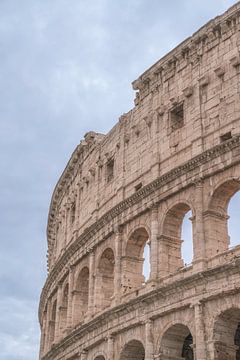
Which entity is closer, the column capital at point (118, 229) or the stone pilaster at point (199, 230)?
the stone pilaster at point (199, 230)

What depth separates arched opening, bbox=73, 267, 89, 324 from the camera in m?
31.4

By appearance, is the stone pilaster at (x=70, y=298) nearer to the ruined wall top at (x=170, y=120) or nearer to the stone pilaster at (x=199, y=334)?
the ruined wall top at (x=170, y=120)

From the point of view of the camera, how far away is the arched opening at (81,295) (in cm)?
3138

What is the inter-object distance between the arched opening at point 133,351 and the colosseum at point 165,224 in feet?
0.18

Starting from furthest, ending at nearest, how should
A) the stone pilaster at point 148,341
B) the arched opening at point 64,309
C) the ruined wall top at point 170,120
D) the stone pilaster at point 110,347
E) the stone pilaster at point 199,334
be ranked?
the arched opening at point 64,309 → the stone pilaster at point 110,347 → the ruined wall top at point 170,120 → the stone pilaster at point 148,341 → the stone pilaster at point 199,334

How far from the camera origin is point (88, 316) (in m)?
28.9

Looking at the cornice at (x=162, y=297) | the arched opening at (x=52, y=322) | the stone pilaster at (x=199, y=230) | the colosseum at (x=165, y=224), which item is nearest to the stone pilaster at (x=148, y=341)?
the colosseum at (x=165, y=224)

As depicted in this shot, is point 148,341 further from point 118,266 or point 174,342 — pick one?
point 118,266

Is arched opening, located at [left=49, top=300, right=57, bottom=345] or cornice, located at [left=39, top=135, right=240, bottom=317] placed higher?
cornice, located at [left=39, top=135, right=240, bottom=317]

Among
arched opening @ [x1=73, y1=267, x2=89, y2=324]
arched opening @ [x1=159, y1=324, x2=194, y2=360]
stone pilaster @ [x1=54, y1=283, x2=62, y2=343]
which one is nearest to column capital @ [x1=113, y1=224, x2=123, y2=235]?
arched opening @ [x1=73, y1=267, x2=89, y2=324]

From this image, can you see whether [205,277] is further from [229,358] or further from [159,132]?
[159,132]

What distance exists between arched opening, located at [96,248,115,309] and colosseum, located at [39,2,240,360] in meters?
0.05

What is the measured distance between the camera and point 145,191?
89.2ft

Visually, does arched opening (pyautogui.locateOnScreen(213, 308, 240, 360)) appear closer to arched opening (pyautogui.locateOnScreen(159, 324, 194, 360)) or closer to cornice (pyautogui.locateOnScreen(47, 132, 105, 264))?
arched opening (pyautogui.locateOnScreen(159, 324, 194, 360))
